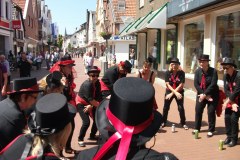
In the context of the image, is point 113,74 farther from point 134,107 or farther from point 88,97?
point 134,107

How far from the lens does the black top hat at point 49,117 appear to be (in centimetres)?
217

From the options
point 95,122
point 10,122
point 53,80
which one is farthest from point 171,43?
point 95,122

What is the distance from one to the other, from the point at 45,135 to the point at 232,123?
4.92m

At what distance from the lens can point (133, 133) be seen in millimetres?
1913

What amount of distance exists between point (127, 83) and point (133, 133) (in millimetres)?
315

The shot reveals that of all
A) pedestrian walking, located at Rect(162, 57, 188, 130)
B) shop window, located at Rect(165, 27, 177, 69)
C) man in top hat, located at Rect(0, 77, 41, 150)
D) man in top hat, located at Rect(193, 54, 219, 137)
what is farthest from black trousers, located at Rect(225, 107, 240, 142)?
shop window, located at Rect(165, 27, 177, 69)

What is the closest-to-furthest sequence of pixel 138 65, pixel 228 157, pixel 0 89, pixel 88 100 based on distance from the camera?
pixel 228 157 < pixel 88 100 < pixel 0 89 < pixel 138 65

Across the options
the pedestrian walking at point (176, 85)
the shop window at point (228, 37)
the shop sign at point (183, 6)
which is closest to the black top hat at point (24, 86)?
the pedestrian walking at point (176, 85)

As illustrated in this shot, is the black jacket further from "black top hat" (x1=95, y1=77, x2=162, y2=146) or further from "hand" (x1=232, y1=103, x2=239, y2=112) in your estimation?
"hand" (x1=232, y1=103, x2=239, y2=112)

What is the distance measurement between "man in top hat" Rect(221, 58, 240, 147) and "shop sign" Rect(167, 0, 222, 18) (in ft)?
14.8

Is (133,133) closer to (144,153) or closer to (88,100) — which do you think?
(144,153)

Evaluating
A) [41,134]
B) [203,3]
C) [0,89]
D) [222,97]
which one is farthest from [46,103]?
[203,3]

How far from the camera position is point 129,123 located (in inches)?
75.6

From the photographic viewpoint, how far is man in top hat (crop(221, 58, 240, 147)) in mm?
6137
